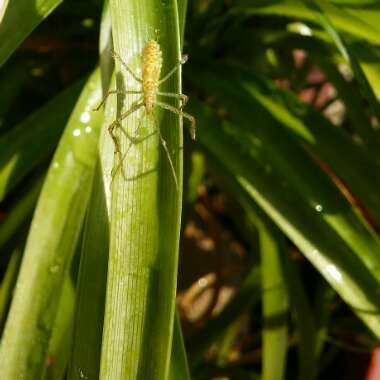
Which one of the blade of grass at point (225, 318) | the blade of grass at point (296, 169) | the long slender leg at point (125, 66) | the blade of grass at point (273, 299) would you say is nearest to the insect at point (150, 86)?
the long slender leg at point (125, 66)

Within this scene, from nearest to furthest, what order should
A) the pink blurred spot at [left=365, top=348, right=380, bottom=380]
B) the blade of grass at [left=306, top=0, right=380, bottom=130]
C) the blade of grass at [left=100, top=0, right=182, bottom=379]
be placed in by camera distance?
the blade of grass at [left=100, top=0, right=182, bottom=379]
the blade of grass at [left=306, top=0, right=380, bottom=130]
the pink blurred spot at [left=365, top=348, right=380, bottom=380]

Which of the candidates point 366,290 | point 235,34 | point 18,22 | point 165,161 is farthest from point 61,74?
point 366,290

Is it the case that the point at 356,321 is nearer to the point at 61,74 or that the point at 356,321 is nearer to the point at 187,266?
the point at 187,266

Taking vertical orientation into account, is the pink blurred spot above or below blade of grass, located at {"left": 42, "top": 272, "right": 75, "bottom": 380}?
below

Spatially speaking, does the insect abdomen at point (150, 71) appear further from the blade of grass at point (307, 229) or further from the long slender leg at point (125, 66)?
the blade of grass at point (307, 229)

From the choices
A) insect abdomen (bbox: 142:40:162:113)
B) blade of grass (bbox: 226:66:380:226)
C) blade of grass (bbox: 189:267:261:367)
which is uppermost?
insect abdomen (bbox: 142:40:162:113)

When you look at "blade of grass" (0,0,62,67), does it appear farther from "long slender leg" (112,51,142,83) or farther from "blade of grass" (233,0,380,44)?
"blade of grass" (233,0,380,44)

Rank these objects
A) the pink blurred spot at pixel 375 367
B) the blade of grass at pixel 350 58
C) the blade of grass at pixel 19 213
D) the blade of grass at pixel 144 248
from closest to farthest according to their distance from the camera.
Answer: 1. the blade of grass at pixel 144 248
2. the blade of grass at pixel 350 58
3. the blade of grass at pixel 19 213
4. the pink blurred spot at pixel 375 367

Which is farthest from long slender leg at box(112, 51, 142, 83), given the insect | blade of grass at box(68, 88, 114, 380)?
blade of grass at box(68, 88, 114, 380)
